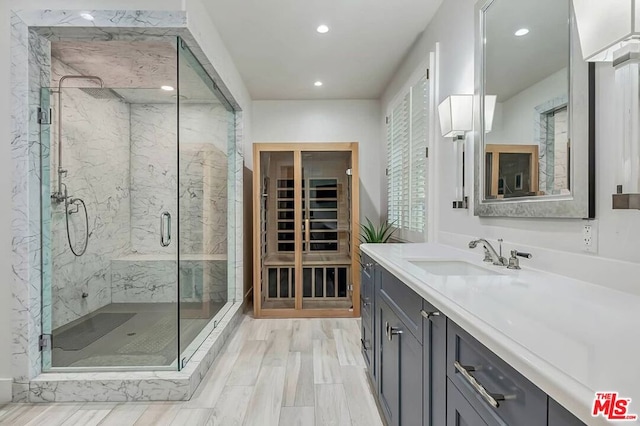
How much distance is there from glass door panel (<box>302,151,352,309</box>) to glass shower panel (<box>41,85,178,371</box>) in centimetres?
147

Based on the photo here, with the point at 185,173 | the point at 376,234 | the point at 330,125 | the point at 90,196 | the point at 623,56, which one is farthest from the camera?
the point at 330,125

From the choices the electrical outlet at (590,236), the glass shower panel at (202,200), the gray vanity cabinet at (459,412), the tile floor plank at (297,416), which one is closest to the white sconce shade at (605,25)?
the electrical outlet at (590,236)

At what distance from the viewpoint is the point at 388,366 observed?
5.85 ft

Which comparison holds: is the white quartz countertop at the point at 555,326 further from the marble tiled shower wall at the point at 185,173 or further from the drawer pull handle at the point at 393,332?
the marble tiled shower wall at the point at 185,173

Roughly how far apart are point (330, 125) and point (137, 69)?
233cm

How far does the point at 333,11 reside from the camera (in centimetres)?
254

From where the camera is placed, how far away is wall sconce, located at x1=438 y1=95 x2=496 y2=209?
71.6 inches

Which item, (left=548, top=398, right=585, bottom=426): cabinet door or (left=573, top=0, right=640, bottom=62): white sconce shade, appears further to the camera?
(left=573, top=0, right=640, bottom=62): white sconce shade

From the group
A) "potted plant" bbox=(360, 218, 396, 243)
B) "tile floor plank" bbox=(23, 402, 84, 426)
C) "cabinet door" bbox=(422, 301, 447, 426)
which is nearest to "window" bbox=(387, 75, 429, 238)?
"potted plant" bbox=(360, 218, 396, 243)

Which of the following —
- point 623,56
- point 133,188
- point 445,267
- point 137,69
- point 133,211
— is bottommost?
point 445,267

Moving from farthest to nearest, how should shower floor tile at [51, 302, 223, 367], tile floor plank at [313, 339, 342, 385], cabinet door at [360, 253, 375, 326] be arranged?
tile floor plank at [313, 339, 342, 385] < shower floor tile at [51, 302, 223, 367] < cabinet door at [360, 253, 375, 326]

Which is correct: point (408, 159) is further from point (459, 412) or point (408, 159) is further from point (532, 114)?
point (459, 412)

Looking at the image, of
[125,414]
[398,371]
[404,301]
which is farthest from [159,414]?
[404,301]

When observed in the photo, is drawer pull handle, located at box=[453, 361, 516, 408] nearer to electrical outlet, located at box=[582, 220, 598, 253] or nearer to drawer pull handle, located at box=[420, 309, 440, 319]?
drawer pull handle, located at box=[420, 309, 440, 319]
